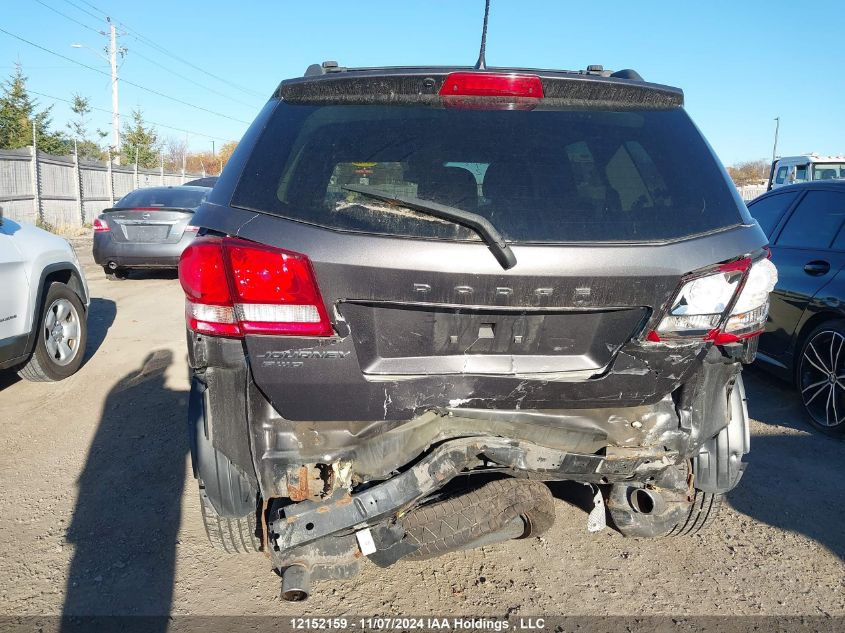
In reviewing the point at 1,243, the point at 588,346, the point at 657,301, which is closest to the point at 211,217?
the point at 588,346

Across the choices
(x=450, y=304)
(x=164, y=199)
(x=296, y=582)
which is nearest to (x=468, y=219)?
(x=450, y=304)

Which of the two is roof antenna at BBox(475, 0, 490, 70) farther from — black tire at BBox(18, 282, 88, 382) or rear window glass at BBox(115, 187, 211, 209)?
rear window glass at BBox(115, 187, 211, 209)

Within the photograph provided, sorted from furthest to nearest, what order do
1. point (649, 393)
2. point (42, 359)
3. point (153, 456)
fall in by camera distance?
point (42, 359), point (153, 456), point (649, 393)

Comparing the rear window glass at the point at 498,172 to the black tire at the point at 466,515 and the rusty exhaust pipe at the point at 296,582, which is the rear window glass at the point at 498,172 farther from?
the rusty exhaust pipe at the point at 296,582

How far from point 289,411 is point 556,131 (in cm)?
130

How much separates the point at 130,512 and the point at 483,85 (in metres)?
2.75

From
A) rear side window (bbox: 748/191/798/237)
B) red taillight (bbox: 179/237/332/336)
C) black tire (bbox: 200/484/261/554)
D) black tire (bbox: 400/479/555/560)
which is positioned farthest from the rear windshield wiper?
rear side window (bbox: 748/191/798/237)

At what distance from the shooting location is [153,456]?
4.00 meters

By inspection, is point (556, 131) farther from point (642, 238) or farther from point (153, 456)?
point (153, 456)

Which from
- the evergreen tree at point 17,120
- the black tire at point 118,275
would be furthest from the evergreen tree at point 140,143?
Answer: the black tire at point 118,275

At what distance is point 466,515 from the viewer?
2.35m

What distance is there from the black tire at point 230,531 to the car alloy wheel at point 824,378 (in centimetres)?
392

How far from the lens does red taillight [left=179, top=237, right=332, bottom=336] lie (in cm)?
195

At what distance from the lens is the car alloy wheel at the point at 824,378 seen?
14.4 ft
